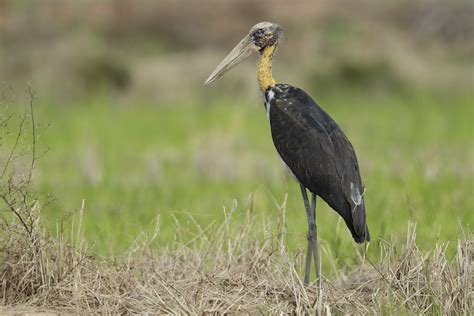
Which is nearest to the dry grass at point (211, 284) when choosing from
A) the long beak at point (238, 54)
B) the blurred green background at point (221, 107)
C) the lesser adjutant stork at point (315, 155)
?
the lesser adjutant stork at point (315, 155)

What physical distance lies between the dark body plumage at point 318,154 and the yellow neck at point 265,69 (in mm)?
182

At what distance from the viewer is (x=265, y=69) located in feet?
22.1

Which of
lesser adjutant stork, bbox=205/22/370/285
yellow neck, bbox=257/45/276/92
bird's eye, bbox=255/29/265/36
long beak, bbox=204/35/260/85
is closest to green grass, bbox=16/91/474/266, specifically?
lesser adjutant stork, bbox=205/22/370/285

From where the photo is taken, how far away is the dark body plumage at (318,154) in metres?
6.18

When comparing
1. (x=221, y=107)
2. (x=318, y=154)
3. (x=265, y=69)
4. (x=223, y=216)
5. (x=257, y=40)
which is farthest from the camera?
(x=221, y=107)

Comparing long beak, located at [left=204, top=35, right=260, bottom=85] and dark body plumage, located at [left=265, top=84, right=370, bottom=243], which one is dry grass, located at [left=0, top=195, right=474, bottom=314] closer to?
dark body plumage, located at [left=265, top=84, right=370, bottom=243]

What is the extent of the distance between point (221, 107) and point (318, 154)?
14.2 meters

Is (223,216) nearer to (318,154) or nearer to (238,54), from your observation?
(238,54)

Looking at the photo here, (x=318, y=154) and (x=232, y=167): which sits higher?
(x=318, y=154)

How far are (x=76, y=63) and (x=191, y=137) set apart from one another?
6.67 m

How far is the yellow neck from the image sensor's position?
672cm

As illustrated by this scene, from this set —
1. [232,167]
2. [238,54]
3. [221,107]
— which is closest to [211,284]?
[238,54]

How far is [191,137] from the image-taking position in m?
16.6

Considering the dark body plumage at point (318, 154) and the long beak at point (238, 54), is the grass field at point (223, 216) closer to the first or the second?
the dark body plumage at point (318, 154)
